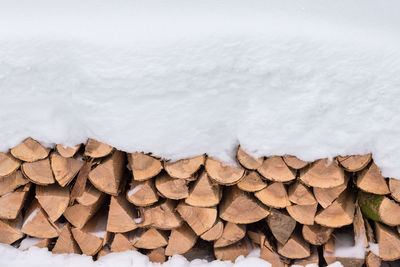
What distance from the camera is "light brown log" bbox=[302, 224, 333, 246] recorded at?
5.20 ft

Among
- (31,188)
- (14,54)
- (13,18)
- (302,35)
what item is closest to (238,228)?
(302,35)

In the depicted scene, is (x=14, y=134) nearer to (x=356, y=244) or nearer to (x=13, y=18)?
(x=13, y=18)

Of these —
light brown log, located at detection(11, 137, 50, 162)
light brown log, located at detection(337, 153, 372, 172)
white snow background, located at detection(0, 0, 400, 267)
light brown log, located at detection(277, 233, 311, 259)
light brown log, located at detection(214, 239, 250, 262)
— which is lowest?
light brown log, located at detection(214, 239, 250, 262)

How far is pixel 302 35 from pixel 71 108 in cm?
85

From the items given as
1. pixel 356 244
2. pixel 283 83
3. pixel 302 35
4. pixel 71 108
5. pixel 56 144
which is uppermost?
pixel 302 35

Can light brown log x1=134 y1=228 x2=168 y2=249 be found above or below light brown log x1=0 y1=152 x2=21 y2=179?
below

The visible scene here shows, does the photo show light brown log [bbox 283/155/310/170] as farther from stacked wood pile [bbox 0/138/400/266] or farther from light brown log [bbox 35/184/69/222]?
light brown log [bbox 35/184/69/222]

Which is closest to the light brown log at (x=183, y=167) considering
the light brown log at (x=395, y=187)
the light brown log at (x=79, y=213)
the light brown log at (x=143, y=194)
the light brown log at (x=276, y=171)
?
the light brown log at (x=143, y=194)

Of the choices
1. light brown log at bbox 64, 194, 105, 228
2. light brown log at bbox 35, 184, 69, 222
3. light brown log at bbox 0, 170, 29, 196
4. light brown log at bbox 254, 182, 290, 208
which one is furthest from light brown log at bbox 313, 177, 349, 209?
light brown log at bbox 0, 170, 29, 196

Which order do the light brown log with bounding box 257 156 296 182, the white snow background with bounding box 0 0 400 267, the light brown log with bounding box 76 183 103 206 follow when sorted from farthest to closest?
the light brown log with bounding box 76 183 103 206 → the light brown log with bounding box 257 156 296 182 → the white snow background with bounding box 0 0 400 267

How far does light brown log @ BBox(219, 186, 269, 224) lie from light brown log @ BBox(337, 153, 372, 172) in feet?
1.11

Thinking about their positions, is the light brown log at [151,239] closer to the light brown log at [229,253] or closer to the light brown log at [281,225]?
the light brown log at [229,253]

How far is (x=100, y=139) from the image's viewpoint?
1475 mm

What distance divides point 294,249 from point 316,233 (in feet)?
0.37
